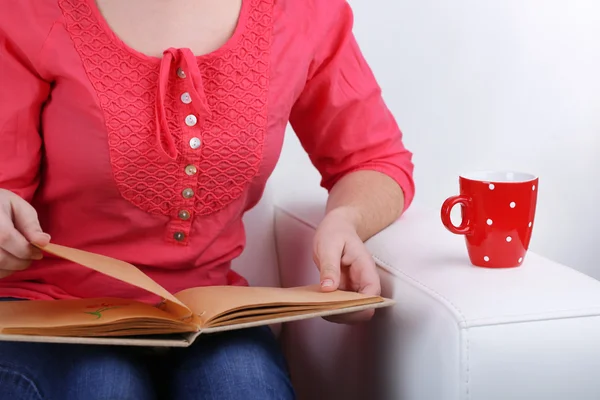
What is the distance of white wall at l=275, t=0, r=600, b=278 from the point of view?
1.47 metres

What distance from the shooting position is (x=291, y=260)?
4.04 ft

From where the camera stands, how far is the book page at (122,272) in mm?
760

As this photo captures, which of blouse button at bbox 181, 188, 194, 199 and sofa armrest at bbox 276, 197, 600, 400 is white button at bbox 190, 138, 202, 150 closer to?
blouse button at bbox 181, 188, 194, 199

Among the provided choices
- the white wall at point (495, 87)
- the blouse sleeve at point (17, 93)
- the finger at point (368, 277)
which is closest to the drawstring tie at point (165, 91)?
the blouse sleeve at point (17, 93)

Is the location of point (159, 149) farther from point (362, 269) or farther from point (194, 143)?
point (362, 269)

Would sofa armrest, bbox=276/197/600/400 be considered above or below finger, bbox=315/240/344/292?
below

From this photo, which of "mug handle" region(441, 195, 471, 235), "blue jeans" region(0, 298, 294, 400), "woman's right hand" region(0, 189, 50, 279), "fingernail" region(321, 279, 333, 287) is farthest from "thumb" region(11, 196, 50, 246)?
"mug handle" region(441, 195, 471, 235)

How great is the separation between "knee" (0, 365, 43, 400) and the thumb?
4.9 inches

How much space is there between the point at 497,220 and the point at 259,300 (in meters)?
0.27

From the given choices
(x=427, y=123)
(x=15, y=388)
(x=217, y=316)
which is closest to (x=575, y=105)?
(x=427, y=123)

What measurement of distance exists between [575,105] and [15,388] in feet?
3.73

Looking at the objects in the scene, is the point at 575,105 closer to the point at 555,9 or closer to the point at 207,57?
the point at 555,9

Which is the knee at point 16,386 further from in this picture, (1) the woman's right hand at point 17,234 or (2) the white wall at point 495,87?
(2) the white wall at point 495,87

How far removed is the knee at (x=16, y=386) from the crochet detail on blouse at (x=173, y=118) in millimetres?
240
